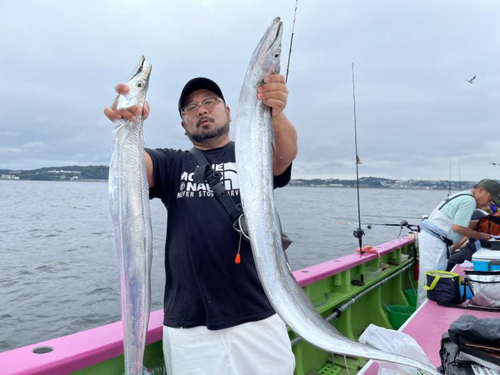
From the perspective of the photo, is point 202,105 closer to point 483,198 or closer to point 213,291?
point 213,291

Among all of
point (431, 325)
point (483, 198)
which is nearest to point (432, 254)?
point (483, 198)

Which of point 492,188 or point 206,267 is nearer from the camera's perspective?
point 206,267

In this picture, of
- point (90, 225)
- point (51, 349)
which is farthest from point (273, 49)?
point (90, 225)

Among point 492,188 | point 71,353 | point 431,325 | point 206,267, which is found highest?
point 492,188

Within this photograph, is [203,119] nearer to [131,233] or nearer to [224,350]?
[131,233]

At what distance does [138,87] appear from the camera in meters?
1.57

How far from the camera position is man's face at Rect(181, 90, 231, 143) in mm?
2260

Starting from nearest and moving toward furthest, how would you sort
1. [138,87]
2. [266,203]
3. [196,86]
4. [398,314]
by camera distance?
1. [266,203]
2. [138,87]
3. [196,86]
4. [398,314]

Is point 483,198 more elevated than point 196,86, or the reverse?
point 196,86

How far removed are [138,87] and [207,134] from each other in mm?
748

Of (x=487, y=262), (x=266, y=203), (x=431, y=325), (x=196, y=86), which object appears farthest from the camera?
(x=487, y=262)

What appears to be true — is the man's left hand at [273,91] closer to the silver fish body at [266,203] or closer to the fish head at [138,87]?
the silver fish body at [266,203]

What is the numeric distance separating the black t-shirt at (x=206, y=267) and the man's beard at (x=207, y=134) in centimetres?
27

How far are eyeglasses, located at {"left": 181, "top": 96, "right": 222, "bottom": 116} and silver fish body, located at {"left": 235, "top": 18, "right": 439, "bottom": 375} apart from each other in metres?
0.79
